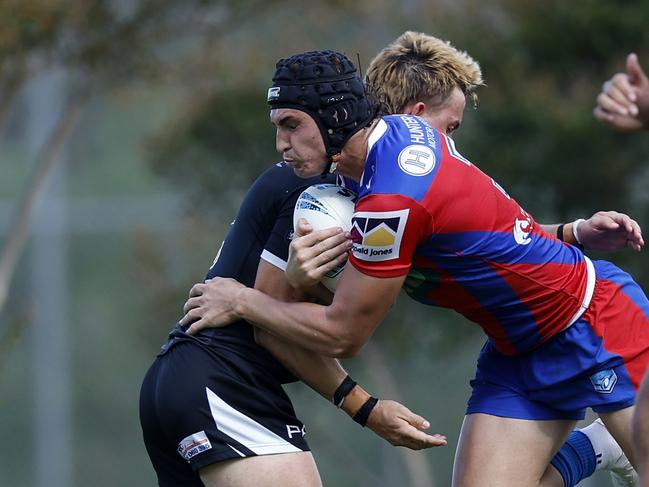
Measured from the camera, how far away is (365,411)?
4.62 m

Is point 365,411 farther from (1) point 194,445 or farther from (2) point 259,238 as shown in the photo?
(2) point 259,238

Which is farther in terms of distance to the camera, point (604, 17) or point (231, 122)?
point (231, 122)

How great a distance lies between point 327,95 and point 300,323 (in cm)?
80

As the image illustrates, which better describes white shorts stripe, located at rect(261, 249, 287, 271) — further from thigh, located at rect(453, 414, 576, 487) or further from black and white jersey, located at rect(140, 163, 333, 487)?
thigh, located at rect(453, 414, 576, 487)

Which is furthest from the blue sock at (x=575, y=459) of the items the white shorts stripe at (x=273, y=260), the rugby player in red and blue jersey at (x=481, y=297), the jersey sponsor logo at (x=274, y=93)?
the jersey sponsor logo at (x=274, y=93)

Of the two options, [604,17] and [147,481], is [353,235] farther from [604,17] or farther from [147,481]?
[147,481]

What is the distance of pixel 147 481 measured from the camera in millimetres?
16875

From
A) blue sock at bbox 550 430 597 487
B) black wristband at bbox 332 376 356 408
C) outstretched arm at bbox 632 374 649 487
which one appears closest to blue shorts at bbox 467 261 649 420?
blue sock at bbox 550 430 597 487

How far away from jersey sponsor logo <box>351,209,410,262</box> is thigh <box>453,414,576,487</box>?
1119 millimetres

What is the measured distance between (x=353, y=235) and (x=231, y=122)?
9504mm

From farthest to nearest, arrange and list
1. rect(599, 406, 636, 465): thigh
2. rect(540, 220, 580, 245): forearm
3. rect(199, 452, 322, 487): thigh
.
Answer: rect(540, 220, 580, 245): forearm, rect(599, 406, 636, 465): thigh, rect(199, 452, 322, 487): thigh

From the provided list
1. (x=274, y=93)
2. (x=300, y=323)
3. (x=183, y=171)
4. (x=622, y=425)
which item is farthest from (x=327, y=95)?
(x=183, y=171)

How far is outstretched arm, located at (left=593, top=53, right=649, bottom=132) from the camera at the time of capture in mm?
4941

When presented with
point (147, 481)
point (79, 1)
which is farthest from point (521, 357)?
point (147, 481)
